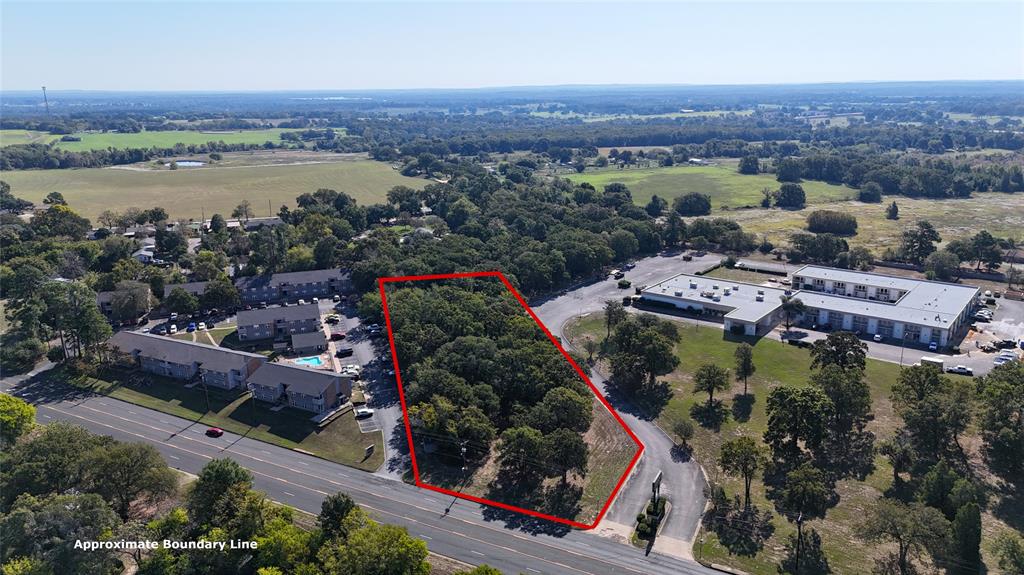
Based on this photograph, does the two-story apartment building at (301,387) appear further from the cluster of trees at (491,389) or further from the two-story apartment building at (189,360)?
the cluster of trees at (491,389)

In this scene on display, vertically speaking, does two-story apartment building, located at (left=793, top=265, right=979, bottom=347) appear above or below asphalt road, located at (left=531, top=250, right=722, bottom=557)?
above

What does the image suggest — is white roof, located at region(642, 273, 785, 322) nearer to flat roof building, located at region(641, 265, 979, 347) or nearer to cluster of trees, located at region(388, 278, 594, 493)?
flat roof building, located at region(641, 265, 979, 347)

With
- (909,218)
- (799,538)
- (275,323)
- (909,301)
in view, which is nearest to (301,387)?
(275,323)

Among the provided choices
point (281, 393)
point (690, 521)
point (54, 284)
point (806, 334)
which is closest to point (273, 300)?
point (54, 284)

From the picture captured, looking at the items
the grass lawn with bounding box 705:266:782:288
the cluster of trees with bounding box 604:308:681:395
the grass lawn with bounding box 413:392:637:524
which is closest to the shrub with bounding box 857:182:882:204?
the grass lawn with bounding box 705:266:782:288

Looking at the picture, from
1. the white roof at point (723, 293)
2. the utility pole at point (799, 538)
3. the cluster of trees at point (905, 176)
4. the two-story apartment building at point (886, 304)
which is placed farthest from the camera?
the cluster of trees at point (905, 176)

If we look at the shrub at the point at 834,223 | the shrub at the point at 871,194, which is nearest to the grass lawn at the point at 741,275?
the shrub at the point at 834,223
